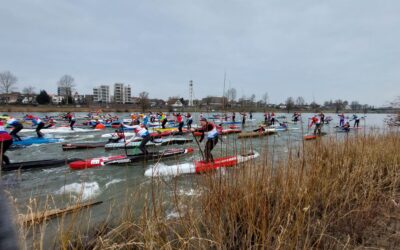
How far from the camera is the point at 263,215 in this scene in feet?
7.94

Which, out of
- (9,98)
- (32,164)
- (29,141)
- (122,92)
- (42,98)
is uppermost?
(122,92)

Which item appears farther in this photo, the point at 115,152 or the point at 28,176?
the point at 115,152

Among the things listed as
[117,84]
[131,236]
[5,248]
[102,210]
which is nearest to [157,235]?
[131,236]

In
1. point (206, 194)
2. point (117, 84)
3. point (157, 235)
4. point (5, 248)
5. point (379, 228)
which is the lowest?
point (379, 228)

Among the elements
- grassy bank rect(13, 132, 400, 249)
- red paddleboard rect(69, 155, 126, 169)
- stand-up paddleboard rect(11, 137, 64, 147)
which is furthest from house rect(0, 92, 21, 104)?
grassy bank rect(13, 132, 400, 249)

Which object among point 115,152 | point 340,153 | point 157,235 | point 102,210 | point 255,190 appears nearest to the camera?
point 157,235

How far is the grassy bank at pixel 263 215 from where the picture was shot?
2.47 meters

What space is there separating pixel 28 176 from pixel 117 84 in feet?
453

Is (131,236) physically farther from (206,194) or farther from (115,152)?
(115,152)

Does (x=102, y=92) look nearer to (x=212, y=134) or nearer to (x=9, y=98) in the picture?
(x=9, y=98)

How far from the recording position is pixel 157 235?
2.50m

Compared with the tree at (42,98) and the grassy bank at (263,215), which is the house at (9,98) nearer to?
the tree at (42,98)

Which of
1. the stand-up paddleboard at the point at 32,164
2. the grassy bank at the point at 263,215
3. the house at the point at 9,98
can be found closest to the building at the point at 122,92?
the house at the point at 9,98

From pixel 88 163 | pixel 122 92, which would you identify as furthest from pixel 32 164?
pixel 122 92
